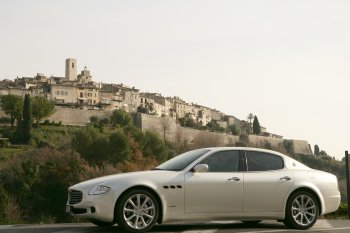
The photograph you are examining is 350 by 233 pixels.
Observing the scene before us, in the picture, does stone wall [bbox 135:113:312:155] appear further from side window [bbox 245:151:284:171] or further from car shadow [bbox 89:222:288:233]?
side window [bbox 245:151:284:171]

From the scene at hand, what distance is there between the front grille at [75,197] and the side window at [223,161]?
6.22ft

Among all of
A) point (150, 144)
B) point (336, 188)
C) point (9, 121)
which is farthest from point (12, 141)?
point (336, 188)

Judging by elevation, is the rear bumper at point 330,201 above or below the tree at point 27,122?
below

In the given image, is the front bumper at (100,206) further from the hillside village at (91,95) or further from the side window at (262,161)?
the hillside village at (91,95)

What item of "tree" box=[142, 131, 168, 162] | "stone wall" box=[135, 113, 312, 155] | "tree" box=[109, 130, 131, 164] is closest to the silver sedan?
"tree" box=[109, 130, 131, 164]

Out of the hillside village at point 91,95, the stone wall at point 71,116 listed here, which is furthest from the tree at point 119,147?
the hillside village at point 91,95

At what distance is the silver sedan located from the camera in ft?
26.6

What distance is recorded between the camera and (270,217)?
9039 millimetres

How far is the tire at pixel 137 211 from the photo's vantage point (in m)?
8.06

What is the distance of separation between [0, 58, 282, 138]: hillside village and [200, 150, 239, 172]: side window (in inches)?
5058

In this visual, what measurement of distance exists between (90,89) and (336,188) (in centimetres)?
14353

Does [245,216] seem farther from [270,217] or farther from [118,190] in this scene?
[118,190]

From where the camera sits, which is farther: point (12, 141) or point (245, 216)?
point (12, 141)

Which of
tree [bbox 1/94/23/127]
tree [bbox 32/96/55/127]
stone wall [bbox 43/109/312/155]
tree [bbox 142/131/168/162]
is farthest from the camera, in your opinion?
stone wall [bbox 43/109/312/155]
